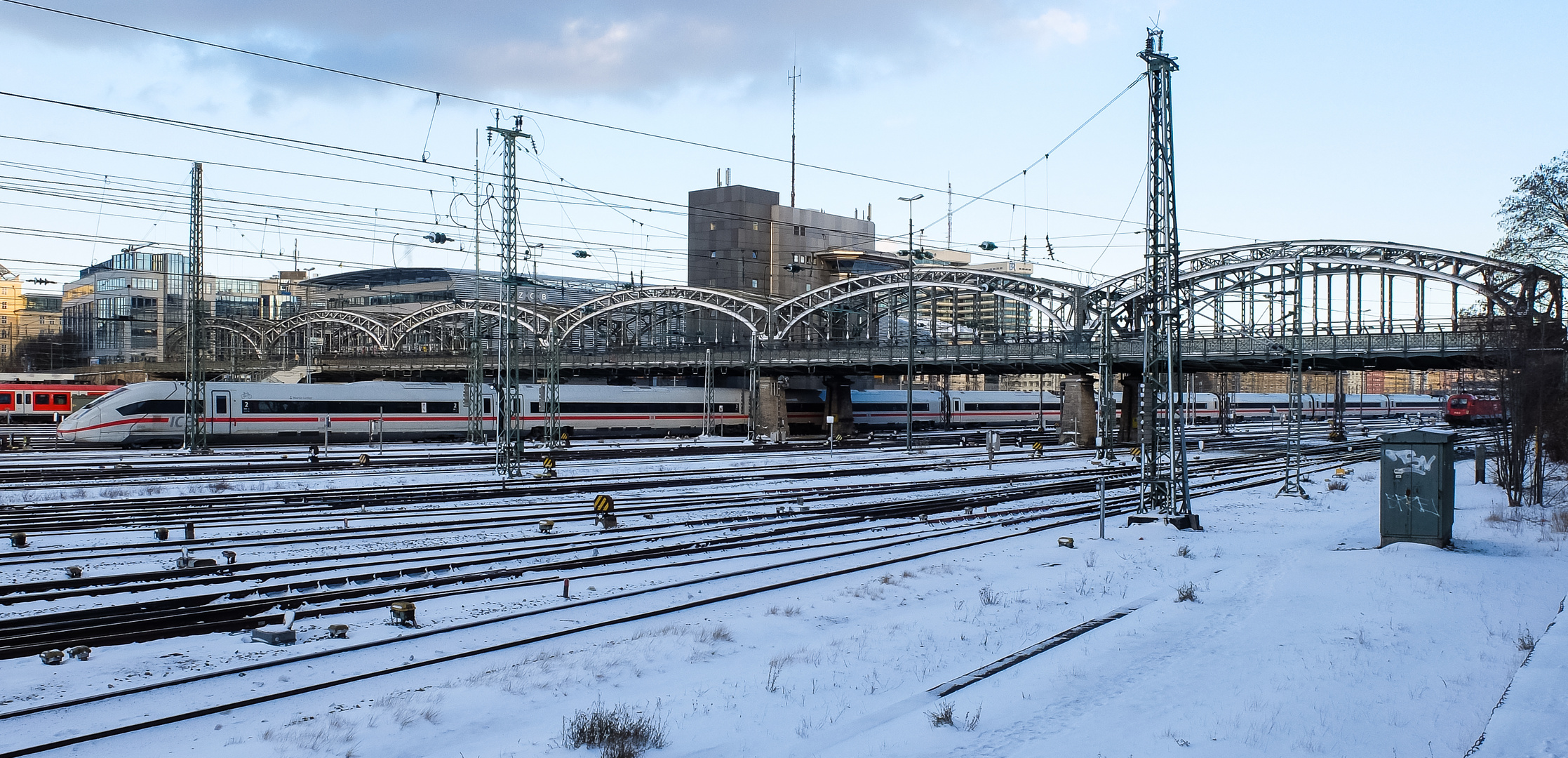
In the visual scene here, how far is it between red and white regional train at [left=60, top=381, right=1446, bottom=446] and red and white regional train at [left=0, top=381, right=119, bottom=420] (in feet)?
54.8

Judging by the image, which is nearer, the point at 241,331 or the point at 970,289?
the point at 970,289

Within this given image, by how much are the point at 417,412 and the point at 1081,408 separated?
36478 millimetres

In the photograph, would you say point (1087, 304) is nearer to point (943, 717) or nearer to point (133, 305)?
point (943, 717)

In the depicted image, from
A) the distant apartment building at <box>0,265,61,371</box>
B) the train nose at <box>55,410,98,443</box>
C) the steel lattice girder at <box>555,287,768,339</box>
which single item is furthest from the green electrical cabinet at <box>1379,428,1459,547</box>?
the distant apartment building at <box>0,265,61,371</box>

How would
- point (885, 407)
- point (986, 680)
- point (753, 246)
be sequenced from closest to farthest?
point (986, 680) → point (885, 407) → point (753, 246)

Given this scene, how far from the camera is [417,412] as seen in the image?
160 feet

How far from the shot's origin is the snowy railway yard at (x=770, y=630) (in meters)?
7.89

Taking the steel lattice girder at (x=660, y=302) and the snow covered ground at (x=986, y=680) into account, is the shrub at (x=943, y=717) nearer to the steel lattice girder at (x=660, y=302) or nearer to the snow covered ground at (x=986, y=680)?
the snow covered ground at (x=986, y=680)

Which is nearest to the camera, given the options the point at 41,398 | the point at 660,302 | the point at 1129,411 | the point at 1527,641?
the point at 1527,641

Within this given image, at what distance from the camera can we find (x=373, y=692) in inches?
355

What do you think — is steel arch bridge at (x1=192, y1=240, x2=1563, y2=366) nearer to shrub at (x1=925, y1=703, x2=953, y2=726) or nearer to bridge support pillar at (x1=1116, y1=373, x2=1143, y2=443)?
bridge support pillar at (x1=1116, y1=373, x2=1143, y2=443)

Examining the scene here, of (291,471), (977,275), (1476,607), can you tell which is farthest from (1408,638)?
(977,275)

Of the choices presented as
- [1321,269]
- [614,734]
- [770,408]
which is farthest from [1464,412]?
[614,734]

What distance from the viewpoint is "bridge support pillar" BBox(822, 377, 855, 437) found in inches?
2660
